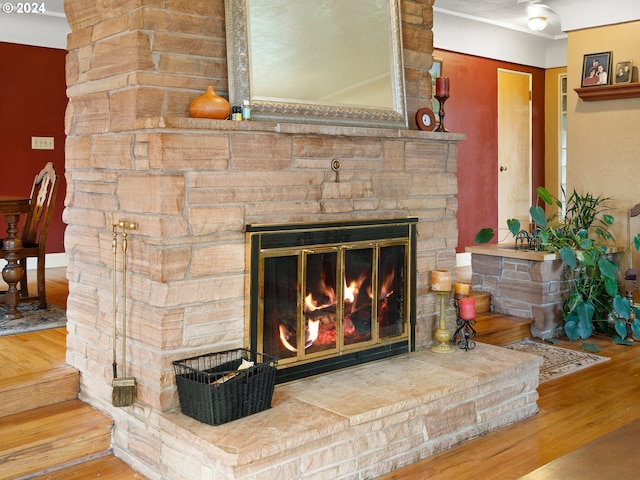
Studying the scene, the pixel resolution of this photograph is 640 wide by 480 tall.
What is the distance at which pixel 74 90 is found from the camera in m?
3.26

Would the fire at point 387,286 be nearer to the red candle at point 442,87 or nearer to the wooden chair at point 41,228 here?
the red candle at point 442,87

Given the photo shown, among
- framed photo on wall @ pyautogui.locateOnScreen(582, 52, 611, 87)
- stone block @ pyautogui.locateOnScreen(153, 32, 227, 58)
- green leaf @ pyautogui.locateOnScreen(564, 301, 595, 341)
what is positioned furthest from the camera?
framed photo on wall @ pyautogui.locateOnScreen(582, 52, 611, 87)

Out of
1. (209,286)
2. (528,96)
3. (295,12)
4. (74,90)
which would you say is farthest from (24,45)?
(528,96)

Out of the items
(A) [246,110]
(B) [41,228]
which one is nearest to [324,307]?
(A) [246,110]

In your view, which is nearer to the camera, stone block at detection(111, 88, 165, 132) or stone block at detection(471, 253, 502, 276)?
stone block at detection(111, 88, 165, 132)

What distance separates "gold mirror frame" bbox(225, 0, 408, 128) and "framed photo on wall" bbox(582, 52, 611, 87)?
275cm

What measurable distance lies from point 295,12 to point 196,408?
5.82ft

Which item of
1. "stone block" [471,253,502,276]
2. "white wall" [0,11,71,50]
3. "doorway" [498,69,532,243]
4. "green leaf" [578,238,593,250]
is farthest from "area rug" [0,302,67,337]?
"doorway" [498,69,532,243]

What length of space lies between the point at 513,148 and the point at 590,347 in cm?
376

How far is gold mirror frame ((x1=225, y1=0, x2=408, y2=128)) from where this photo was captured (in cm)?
301

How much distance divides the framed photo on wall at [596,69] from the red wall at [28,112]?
4536mm

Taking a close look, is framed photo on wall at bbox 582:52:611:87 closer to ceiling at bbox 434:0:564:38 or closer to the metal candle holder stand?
ceiling at bbox 434:0:564:38

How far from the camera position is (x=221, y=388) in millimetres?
2635

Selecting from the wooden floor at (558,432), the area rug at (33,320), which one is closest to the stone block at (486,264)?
the wooden floor at (558,432)
